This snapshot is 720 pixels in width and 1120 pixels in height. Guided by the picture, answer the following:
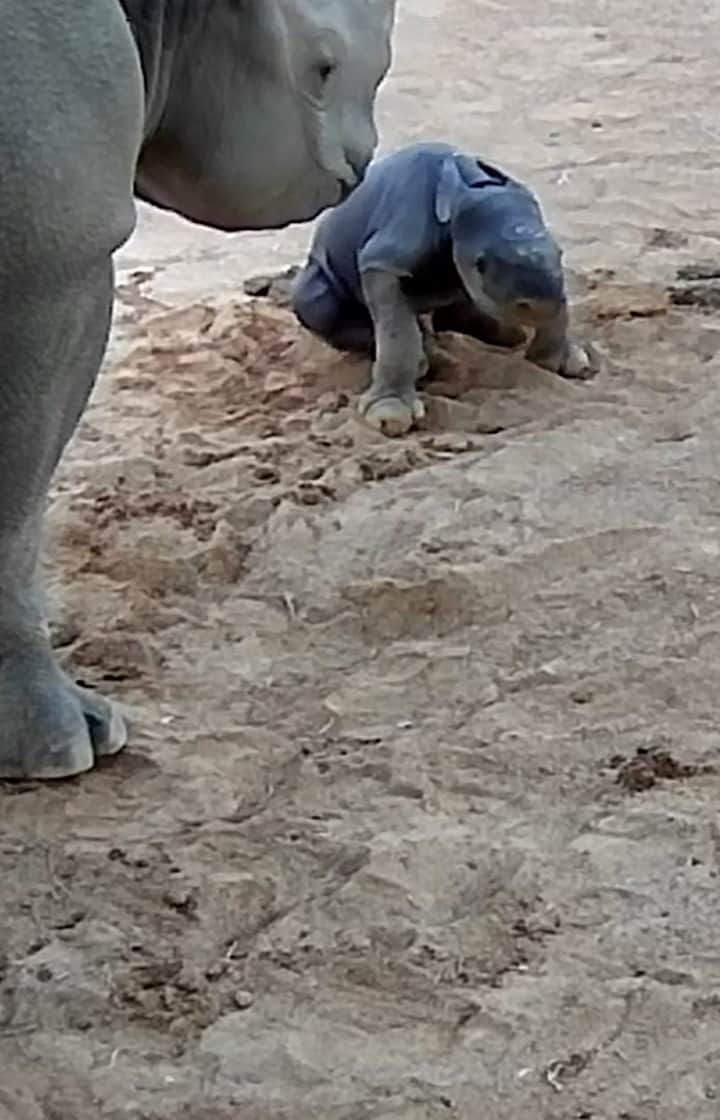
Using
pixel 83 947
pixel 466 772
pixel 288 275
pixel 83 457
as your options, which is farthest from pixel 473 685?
pixel 288 275

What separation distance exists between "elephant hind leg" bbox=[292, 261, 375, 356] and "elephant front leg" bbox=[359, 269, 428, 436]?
0.09 meters

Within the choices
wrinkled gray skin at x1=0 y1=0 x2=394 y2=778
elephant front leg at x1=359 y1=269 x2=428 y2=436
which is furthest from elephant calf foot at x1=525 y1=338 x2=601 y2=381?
wrinkled gray skin at x1=0 y1=0 x2=394 y2=778

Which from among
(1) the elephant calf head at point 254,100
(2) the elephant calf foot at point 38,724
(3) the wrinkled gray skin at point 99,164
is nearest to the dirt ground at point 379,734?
(2) the elephant calf foot at point 38,724

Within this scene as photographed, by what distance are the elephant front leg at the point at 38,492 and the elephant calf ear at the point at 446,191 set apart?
105 centimetres

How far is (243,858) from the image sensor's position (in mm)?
1923

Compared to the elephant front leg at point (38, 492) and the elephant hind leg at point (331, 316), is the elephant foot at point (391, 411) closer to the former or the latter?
the elephant hind leg at point (331, 316)

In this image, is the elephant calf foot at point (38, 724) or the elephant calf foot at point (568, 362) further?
the elephant calf foot at point (568, 362)

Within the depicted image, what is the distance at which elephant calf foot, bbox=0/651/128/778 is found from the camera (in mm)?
2029

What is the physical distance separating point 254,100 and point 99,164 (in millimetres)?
290

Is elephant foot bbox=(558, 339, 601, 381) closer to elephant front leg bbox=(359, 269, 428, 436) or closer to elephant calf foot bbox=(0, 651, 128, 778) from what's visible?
elephant front leg bbox=(359, 269, 428, 436)

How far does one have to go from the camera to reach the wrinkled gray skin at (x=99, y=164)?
1662 mm

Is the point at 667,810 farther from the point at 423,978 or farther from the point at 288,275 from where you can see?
the point at 288,275

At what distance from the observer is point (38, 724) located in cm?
203

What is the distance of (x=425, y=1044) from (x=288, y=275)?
6.30ft
